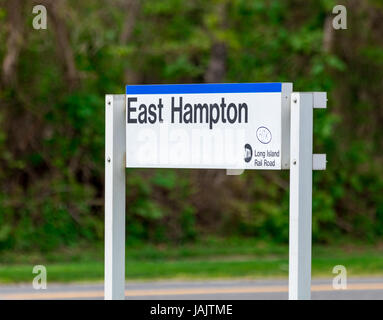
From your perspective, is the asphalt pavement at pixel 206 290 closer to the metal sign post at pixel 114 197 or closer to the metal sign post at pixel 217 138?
the metal sign post at pixel 114 197

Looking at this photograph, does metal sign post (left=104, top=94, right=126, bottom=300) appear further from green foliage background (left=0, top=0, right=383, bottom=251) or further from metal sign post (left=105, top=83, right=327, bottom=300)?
green foliage background (left=0, top=0, right=383, bottom=251)

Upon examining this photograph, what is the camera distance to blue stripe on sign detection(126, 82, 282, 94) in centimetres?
670

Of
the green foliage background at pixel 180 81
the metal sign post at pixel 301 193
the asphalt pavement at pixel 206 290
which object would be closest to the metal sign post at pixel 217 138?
the metal sign post at pixel 301 193

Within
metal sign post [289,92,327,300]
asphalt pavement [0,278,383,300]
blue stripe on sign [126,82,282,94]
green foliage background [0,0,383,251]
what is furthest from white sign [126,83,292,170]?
green foliage background [0,0,383,251]

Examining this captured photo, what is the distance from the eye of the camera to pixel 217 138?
687 centimetres

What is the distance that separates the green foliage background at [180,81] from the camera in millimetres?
17250

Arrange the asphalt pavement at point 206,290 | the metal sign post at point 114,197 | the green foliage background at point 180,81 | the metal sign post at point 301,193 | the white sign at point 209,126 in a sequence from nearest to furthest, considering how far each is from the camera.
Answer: the metal sign post at point 301,193
the white sign at point 209,126
the metal sign post at point 114,197
the asphalt pavement at point 206,290
the green foliage background at point 180,81

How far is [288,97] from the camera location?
659 cm

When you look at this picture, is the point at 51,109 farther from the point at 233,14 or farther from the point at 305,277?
the point at 305,277

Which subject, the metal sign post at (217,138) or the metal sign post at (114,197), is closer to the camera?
the metal sign post at (217,138)

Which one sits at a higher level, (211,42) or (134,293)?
(211,42)

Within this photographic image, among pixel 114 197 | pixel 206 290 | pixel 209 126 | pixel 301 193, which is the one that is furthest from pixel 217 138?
pixel 206 290

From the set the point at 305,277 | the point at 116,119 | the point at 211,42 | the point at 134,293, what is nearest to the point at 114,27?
the point at 211,42

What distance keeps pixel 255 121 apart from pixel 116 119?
1141 mm
